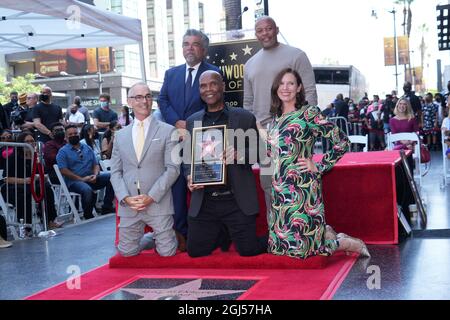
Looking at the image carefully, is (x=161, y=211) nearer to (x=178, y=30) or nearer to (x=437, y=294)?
(x=437, y=294)

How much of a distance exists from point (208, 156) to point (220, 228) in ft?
2.25

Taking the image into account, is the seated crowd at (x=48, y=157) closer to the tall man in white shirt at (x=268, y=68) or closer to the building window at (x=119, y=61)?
the tall man in white shirt at (x=268, y=68)

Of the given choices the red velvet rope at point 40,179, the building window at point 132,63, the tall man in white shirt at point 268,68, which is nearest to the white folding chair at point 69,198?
the red velvet rope at point 40,179

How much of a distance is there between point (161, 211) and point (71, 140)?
443 centimetres

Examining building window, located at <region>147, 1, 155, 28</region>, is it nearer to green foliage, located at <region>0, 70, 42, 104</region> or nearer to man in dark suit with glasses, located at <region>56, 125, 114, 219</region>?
green foliage, located at <region>0, 70, 42, 104</region>

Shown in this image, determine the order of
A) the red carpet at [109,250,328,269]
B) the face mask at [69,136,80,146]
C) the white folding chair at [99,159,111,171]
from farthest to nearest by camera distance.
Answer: the white folding chair at [99,159,111,171]
the face mask at [69,136,80,146]
the red carpet at [109,250,328,269]

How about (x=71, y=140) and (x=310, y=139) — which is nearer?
(x=310, y=139)

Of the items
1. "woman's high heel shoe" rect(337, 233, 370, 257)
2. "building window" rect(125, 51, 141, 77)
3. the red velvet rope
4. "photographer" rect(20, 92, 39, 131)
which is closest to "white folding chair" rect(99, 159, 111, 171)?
"photographer" rect(20, 92, 39, 131)

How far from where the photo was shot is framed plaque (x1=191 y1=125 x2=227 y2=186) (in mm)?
5258

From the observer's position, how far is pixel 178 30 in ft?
220

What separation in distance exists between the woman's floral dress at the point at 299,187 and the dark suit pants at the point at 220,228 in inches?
6.6

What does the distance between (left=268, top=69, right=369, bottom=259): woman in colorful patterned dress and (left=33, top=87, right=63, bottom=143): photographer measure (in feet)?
20.2

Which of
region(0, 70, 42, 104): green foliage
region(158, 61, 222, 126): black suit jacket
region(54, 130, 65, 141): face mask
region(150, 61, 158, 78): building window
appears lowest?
region(54, 130, 65, 141): face mask
